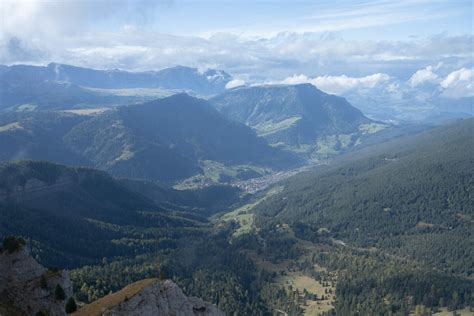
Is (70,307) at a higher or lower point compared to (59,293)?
lower

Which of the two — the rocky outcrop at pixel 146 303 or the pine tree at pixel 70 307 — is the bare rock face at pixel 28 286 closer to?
the pine tree at pixel 70 307

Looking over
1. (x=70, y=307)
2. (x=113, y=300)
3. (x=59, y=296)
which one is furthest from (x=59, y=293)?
(x=113, y=300)

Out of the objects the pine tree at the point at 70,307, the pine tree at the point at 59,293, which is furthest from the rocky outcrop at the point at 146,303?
the pine tree at the point at 59,293

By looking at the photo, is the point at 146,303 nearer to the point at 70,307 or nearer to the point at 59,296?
the point at 70,307

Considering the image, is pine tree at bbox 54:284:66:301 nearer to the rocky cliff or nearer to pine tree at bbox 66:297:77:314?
the rocky cliff

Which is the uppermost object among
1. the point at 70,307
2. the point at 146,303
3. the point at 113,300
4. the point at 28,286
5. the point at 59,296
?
the point at 28,286

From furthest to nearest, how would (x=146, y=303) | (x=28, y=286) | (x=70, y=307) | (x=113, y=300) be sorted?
(x=28, y=286) < (x=70, y=307) < (x=113, y=300) < (x=146, y=303)

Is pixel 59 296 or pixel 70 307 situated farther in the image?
pixel 59 296
